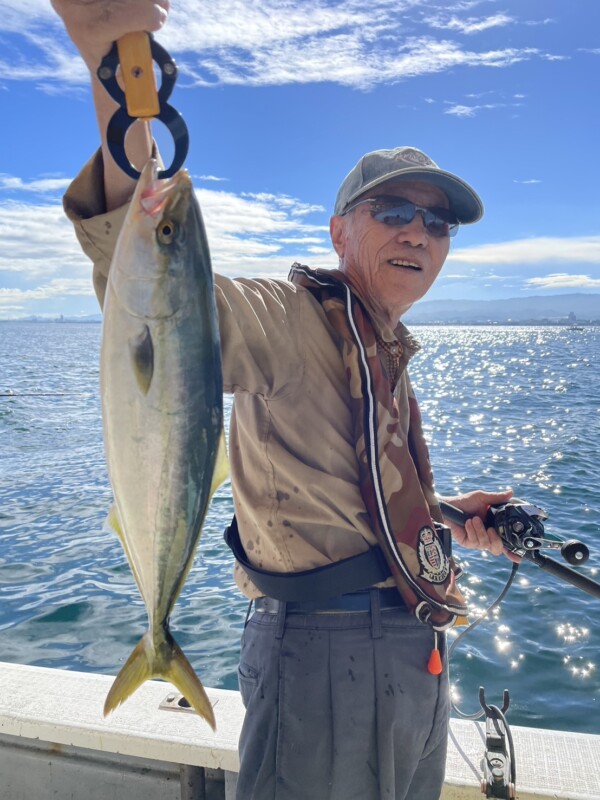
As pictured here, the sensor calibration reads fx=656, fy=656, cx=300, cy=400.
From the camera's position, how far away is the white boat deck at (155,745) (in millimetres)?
3477

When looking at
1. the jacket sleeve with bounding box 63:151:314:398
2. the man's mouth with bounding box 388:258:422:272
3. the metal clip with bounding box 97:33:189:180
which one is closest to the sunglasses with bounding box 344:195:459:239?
the man's mouth with bounding box 388:258:422:272

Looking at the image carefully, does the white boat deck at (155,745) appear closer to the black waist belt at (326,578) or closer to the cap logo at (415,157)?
the black waist belt at (326,578)

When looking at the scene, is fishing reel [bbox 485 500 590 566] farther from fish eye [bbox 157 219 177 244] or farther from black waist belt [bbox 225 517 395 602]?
fish eye [bbox 157 219 177 244]

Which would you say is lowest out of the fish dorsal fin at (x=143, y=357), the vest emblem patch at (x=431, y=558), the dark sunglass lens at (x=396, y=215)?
the vest emblem patch at (x=431, y=558)

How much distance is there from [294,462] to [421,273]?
120 cm

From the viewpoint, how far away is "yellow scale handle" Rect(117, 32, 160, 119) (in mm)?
1777

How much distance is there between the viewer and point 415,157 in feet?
10.1

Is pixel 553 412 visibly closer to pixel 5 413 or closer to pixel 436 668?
pixel 5 413

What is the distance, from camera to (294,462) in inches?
97.6

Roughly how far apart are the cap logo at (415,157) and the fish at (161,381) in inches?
61.1

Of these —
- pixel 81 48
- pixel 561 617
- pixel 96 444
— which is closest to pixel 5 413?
pixel 96 444

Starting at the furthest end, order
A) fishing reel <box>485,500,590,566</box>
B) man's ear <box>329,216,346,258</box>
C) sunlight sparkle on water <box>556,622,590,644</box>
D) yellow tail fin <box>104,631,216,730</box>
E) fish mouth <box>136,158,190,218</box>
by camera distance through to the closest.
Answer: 1. sunlight sparkle on water <box>556,622,590,644</box>
2. fishing reel <box>485,500,590,566</box>
3. man's ear <box>329,216,346,258</box>
4. yellow tail fin <box>104,631,216,730</box>
5. fish mouth <box>136,158,190,218</box>

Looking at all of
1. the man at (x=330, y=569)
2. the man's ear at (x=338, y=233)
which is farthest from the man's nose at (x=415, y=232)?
the man at (x=330, y=569)

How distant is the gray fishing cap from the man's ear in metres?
0.05
